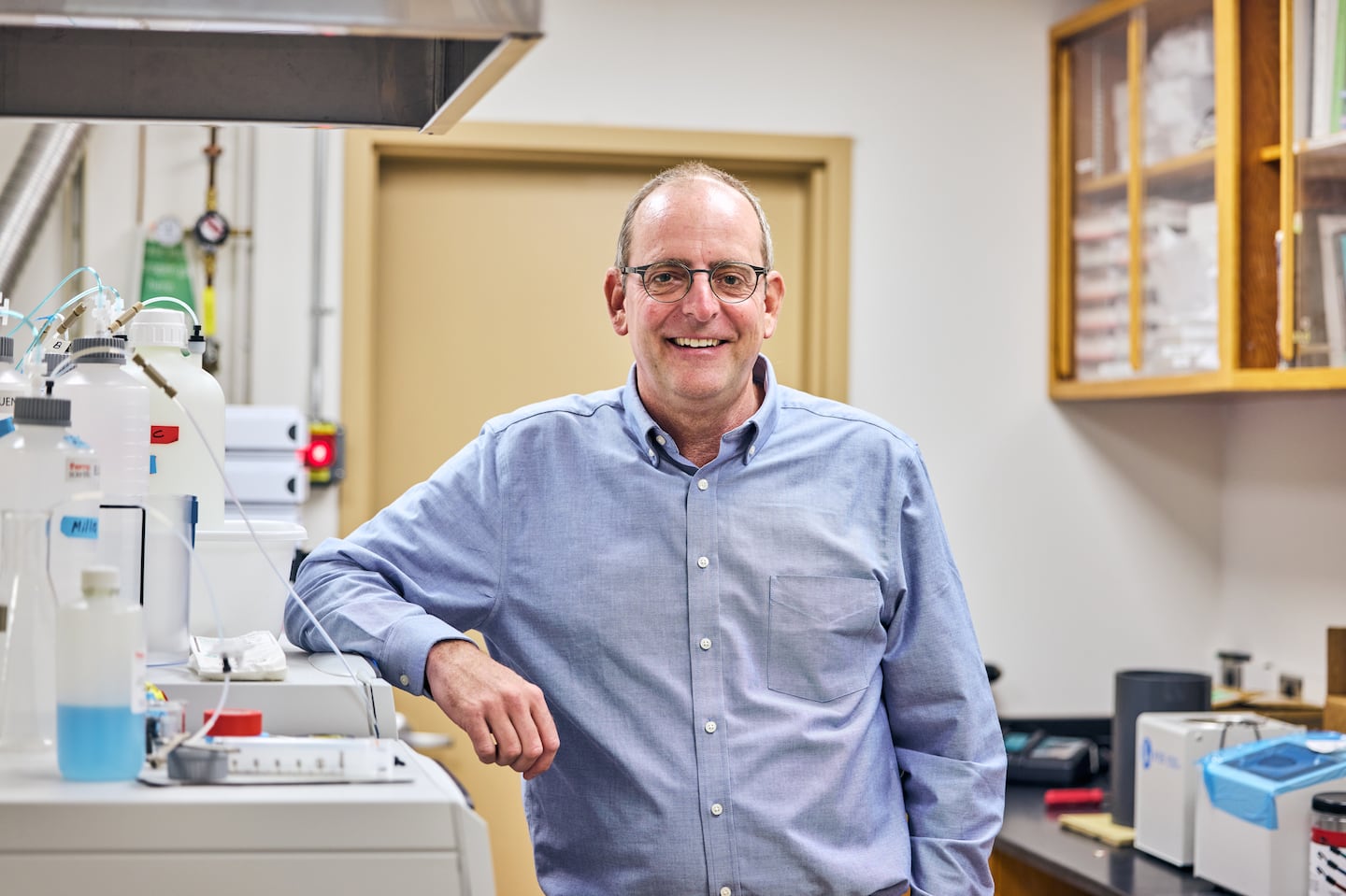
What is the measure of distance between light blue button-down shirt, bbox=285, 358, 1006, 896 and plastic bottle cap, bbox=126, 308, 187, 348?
30 centimetres

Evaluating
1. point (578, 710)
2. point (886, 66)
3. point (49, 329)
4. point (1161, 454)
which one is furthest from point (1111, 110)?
point (49, 329)

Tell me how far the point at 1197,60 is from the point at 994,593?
129 centimetres

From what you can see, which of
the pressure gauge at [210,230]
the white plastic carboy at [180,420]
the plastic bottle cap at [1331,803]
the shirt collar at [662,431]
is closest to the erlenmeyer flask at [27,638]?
the white plastic carboy at [180,420]

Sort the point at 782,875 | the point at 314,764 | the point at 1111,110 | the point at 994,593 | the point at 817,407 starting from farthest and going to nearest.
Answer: the point at 994,593
the point at 1111,110
the point at 817,407
the point at 782,875
the point at 314,764

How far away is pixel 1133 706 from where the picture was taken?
264 centimetres

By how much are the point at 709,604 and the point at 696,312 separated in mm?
350

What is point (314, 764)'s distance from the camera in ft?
2.93

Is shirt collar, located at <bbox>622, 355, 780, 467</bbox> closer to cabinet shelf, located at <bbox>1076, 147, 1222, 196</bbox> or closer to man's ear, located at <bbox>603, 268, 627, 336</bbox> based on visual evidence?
man's ear, located at <bbox>603, 268, 627, 336</bbox>

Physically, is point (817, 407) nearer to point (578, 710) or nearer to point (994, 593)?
point (578, 710)

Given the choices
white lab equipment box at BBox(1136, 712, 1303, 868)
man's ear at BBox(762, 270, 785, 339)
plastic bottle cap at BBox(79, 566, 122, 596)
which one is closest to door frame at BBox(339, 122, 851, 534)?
white lab equipment box at BBox(1136, 712, 1303, 868)

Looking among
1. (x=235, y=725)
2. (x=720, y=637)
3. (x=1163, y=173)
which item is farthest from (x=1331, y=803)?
(x=235, y=725)

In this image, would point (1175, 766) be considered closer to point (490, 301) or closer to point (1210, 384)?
point (1210, 384)

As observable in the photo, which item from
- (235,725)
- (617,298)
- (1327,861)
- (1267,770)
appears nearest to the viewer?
(235,725)

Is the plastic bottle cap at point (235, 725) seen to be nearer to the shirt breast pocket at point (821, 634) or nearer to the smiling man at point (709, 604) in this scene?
the smiling man at point (709, 604)
